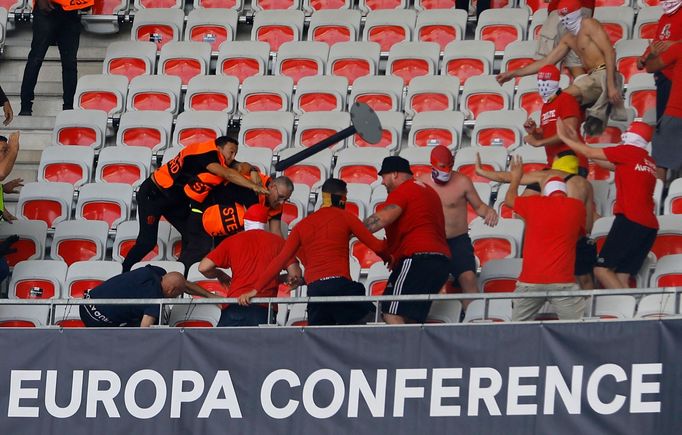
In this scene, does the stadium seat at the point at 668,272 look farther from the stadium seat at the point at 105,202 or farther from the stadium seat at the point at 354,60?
the stadium seat at the point at 354,60

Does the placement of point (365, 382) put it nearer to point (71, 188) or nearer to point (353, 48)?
point (71, 188)

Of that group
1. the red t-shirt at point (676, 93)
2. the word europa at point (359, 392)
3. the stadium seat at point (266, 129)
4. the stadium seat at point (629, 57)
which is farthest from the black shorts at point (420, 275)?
the stadium seat at point (629, 57)

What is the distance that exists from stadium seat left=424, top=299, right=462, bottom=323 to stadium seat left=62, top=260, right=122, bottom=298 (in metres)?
2.78

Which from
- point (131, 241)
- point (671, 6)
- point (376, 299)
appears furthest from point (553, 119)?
point (131, 241)

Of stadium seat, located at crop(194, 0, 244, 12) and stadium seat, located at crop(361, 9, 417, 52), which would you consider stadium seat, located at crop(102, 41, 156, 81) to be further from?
stadium seat, located at crop(361, 9, 417, 52)

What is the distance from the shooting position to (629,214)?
11797 mm

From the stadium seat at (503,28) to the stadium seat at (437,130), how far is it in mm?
1788

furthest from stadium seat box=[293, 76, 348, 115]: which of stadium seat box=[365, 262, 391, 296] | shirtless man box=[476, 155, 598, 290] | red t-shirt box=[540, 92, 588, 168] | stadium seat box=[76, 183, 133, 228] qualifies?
shirtless man box=[476, 155, 598, 290]

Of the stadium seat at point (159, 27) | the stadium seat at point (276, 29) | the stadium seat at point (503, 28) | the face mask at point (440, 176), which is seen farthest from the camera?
the stadium seat at point (159, 27)

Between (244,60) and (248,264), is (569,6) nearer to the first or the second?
(248,264)

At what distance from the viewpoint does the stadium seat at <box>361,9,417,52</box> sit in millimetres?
16953

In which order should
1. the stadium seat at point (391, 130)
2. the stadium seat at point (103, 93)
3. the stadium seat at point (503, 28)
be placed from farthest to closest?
1. the stadium seat at point (503, 28)
2. the stadium seat at point (103, 93)
3. the stadium seat at point (391, 130)

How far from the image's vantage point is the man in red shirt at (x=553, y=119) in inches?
507

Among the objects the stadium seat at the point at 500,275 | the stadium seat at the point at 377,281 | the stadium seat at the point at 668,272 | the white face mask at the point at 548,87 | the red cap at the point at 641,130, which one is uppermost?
the white face mask at the point at 548,87
